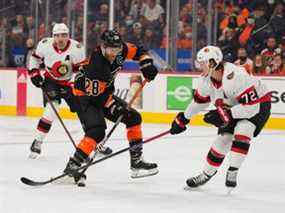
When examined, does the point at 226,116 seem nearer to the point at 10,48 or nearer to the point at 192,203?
the point at 192,203

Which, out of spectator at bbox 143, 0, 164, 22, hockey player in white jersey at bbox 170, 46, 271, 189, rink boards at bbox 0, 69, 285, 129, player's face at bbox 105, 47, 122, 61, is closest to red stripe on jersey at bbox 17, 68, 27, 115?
rink boards at bbox 0, 69, 285, 129

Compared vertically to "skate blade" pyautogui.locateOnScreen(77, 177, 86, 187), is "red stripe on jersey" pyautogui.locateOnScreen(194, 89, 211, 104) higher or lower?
higher

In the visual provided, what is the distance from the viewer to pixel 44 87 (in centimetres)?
646

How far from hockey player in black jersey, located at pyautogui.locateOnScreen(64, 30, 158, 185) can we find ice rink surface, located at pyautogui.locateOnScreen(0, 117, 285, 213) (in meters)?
0.18

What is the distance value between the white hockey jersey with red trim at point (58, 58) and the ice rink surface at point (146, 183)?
681mm

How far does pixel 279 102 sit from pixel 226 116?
4.73m

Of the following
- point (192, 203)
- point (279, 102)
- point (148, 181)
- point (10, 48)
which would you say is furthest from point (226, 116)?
point (10, 48)

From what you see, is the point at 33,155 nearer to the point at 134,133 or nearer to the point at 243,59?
the point at 134,133

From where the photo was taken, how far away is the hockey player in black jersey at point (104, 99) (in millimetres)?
4906

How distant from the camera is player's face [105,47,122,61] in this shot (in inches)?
→ 196

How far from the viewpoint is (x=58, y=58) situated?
21.2 feet

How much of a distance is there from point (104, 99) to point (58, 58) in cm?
141

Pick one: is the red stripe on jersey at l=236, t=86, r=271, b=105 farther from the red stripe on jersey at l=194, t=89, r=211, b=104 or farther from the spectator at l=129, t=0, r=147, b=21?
the spectator at l=129, t=0, r=147, b=21

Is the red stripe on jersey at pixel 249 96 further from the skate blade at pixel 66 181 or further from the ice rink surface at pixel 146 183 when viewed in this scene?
the skate blade at pixel 66 181
